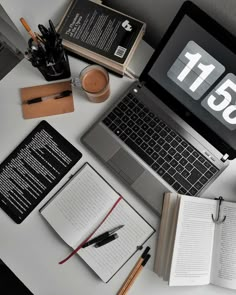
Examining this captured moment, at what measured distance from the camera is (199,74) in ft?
2.58

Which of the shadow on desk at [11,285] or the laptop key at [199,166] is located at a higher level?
the shadow on desk at [11,285]

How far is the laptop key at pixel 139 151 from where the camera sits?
926 mm

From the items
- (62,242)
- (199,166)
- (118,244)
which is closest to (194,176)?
(199,166)

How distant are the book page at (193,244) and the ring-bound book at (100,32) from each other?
40 cm

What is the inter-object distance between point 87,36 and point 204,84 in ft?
1.15

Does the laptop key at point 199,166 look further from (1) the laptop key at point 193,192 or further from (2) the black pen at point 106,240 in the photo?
(2) the black pen at point 106,240

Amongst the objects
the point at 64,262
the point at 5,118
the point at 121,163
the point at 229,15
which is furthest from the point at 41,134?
the point at 229,15

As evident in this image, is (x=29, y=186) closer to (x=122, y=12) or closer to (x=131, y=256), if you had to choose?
(x=131, y=256)

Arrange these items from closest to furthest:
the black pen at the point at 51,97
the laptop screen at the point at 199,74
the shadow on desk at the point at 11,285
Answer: the laptop screen at the point at 199,74
the black pen at the point at 51,97
the shadow on desk at the point at 11,285

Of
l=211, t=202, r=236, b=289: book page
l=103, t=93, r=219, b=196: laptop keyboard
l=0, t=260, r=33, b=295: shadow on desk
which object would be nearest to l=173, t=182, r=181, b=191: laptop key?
l=103, t=93, r=219, b=196: laptop keyboard

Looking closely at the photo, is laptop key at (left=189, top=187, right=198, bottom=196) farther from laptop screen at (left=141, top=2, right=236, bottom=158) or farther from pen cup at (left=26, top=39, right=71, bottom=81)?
pen cup at (left=26, top=39, right=71, bottom=81)

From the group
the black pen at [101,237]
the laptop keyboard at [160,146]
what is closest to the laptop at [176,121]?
the laptop keyboard at [160,146]

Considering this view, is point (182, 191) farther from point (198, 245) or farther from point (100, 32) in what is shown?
point (100, 32)

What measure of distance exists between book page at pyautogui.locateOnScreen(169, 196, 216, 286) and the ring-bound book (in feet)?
1.31
